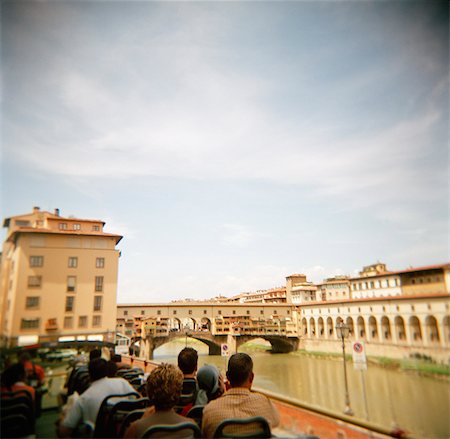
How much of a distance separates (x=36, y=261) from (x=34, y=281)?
15 cm

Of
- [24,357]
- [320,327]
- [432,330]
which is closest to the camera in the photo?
[24,357]

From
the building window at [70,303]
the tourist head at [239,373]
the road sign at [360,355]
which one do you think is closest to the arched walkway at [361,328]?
the road sign at [360,355]

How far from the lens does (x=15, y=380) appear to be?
212 centimetres

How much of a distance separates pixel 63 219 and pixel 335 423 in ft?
12.9

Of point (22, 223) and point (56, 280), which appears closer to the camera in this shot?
point (22, 223)

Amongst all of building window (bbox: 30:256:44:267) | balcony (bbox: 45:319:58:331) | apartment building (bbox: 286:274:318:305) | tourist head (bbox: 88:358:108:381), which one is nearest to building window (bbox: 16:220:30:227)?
building window (bbox: 30:256:44:267)

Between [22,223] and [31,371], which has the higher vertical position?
[22,223]

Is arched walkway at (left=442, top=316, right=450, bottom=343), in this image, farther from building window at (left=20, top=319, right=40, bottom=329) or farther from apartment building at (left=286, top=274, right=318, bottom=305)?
apartment building at (left=286, top=274, right=318, bottom=305)

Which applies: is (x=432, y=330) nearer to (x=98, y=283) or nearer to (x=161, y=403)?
(x=161, y=403)

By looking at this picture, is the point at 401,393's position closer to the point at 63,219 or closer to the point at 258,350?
the point at 63,219

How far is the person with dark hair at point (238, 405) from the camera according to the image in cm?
209

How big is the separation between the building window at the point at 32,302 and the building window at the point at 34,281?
9 centimetres

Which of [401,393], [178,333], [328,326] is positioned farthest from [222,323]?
[401,393]

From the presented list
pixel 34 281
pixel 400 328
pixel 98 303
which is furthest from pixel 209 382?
pixel 400 328
